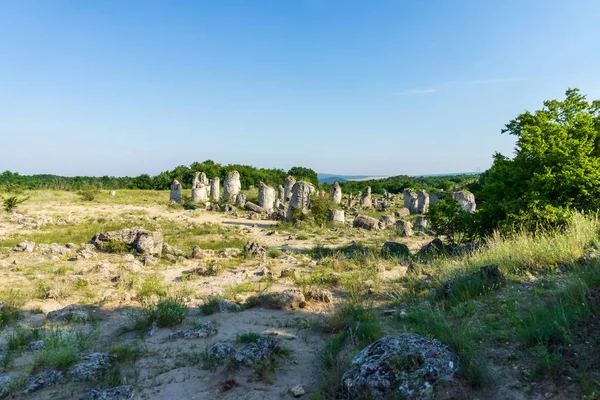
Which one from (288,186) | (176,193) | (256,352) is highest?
(288,186)

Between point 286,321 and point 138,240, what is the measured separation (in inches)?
Answer: 312

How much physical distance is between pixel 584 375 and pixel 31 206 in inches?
1124

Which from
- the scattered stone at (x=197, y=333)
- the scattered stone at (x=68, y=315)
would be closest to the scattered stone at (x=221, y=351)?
the scattered stone at (x=197, y=333)

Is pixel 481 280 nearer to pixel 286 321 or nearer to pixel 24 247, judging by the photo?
pixel 286 321

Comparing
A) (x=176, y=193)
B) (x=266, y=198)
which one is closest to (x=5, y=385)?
(x=266, y=198)

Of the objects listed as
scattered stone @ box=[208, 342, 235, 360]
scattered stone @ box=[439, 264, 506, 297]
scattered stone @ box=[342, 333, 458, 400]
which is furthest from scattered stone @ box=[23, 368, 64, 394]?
scattered stone @ box=[439, 264, 506, 297]

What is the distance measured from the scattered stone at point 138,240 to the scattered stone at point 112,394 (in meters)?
8.35

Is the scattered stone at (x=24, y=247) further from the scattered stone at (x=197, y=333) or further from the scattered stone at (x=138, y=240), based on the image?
the scattered stone at (x=197, y=333)

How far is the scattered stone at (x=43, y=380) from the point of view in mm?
3793

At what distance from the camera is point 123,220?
1875cm

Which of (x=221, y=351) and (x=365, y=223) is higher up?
(x=221, y=351)

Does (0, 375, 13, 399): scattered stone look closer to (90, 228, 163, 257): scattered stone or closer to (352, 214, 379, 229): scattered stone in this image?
(90, 228, 163, 257): scattered stone

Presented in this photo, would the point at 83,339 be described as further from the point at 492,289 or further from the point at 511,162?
the point at 511,162

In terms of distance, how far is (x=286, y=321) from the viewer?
5871mm
